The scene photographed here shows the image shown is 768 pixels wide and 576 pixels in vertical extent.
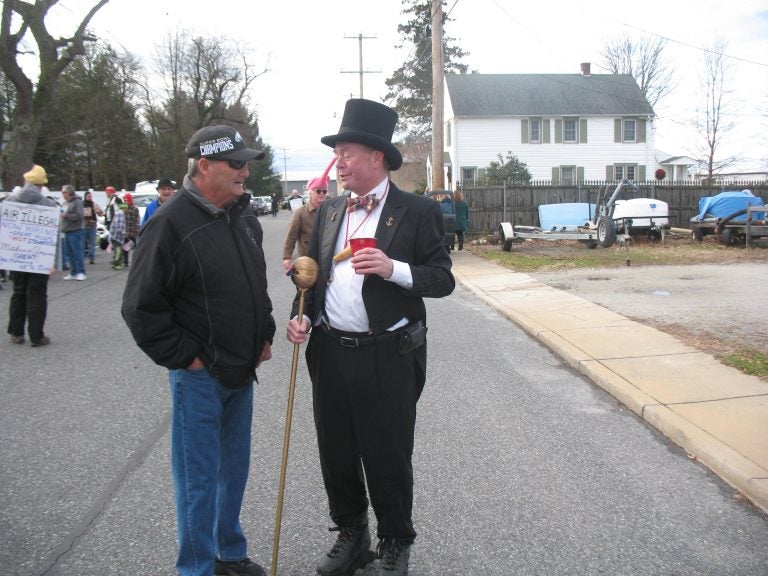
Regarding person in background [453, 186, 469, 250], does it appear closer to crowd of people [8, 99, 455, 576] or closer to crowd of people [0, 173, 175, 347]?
crowd of people [0, 173, 175, 347]

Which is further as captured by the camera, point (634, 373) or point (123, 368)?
point (123, 368)

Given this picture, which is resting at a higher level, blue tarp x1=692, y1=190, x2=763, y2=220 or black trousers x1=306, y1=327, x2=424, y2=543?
blue tarp x1=692, y1=190, x2=763, y2=220

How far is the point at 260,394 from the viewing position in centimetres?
596

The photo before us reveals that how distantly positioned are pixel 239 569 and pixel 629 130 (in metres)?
41.5

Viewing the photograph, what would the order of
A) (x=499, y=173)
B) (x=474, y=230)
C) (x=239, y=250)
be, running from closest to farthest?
(x=239, y=250), (x=474, y=230), (x=499, y=173)

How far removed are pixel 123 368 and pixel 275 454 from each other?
3074mm

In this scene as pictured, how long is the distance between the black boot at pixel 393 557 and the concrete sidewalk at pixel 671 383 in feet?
7.05

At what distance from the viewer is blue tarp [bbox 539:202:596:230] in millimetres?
20516

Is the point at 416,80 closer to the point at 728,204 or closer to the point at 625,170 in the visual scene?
the point at 625,170

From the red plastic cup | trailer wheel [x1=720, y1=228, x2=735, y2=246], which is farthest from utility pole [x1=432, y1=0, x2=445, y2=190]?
the red plastic cup

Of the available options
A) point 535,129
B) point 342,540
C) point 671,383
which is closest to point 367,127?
point 342,540

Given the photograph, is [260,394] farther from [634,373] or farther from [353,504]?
[634,373]

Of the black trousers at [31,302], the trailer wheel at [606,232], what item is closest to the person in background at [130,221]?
the black trousers at [31,302]

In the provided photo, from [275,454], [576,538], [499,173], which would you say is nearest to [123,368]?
[275,454]
